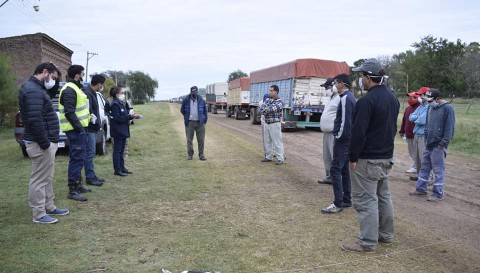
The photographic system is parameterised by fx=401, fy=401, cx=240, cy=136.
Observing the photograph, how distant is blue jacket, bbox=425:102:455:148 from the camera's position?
661cm

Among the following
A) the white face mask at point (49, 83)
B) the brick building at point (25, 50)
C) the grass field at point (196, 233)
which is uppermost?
the brick building at point (25, 50)

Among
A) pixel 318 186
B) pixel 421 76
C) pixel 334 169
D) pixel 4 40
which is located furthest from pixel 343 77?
pixel 421 76

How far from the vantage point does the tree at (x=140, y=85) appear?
109750 mm

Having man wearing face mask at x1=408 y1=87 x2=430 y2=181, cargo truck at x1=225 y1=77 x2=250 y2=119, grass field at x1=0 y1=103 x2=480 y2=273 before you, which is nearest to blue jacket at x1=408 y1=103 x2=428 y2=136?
man wearing face mask at x1=408 y1=87 x2=430 y2=181

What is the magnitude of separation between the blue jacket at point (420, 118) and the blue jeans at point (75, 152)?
6183 mm

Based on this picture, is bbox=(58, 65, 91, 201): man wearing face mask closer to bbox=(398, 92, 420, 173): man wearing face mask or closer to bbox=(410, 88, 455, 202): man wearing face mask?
bbox=(410, 88, 455, 202): man wearing face mask

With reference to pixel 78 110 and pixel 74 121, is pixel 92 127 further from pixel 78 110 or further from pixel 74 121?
pixel 74 121

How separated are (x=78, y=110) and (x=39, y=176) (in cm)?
155

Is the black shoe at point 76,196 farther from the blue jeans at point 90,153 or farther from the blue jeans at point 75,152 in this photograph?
the blue jeans at point 90,153

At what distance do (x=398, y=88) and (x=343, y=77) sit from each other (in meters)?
56.4

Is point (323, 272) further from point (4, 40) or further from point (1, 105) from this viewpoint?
point (4, 40)

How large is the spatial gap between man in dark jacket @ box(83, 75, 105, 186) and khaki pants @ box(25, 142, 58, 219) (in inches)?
67.5

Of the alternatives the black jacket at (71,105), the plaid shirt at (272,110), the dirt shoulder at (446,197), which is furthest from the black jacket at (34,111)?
the plaid shirt at (272,110)

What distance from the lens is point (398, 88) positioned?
57812 mm
